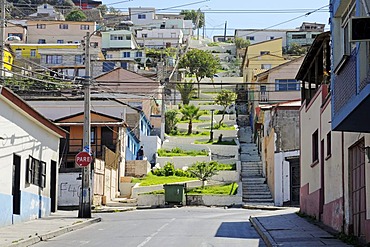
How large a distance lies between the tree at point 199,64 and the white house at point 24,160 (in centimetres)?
6396

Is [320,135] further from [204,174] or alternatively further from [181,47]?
[181,47]

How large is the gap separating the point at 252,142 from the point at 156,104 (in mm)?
12480

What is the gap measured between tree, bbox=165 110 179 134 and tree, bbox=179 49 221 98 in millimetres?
25335

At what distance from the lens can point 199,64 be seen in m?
97.8

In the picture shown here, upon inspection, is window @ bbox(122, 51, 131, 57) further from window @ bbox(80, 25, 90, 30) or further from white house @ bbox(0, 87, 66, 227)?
Answer: white house @ bbox(0, 87, 66, 227)

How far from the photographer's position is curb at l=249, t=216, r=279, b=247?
1861 cm

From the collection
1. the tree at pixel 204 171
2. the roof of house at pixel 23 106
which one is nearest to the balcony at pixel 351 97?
the roof of house at pixel 23 106

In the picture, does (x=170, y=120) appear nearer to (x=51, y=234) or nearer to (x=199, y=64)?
(x=199, y=64)

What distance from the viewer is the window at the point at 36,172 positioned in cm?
2916

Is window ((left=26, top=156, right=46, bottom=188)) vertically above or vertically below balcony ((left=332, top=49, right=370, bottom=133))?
below

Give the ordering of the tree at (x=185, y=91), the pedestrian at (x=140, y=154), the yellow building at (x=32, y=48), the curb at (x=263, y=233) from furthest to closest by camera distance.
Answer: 1. the yellow building at (x=32, y=48)
2. the tree at (x=185, y=91)
3. the pedestrian at (x=140, y=154)
4. the curb at (x=263, y=233)

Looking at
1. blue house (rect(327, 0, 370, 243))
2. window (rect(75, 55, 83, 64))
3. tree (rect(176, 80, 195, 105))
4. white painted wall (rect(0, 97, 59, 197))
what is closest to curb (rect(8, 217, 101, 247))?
white painted wall (rect(0, 97, 59, 197))

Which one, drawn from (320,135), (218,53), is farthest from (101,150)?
(218,53)

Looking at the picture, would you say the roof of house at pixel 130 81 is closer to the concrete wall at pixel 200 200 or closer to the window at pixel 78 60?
the window at pixel 78 60
